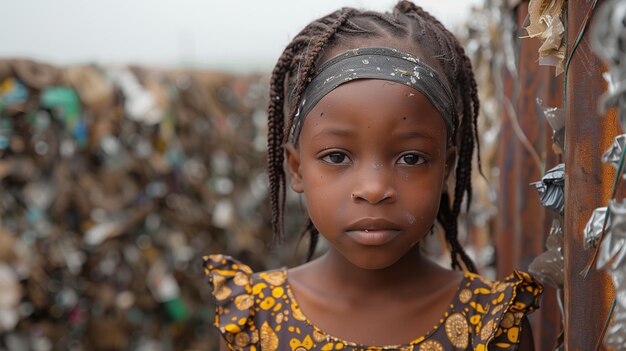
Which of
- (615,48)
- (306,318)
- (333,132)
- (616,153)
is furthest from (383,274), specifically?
(615,48)

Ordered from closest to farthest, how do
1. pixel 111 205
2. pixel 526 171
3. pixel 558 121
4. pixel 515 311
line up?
pixel 558 121, pixel 515 311, pixel 526 171, pixel 111 205

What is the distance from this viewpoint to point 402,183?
1.50 m

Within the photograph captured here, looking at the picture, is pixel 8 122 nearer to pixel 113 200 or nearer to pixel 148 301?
pixel 113 200

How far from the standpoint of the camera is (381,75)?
61.0 inches

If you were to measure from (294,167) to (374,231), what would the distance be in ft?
1.20

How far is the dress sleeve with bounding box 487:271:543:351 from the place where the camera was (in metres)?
1.63

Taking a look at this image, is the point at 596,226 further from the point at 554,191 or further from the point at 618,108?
the point at 554,191

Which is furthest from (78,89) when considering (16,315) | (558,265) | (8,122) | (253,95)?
(558,265)

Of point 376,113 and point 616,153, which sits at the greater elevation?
point 616,153

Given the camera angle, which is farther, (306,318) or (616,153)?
(306,318)

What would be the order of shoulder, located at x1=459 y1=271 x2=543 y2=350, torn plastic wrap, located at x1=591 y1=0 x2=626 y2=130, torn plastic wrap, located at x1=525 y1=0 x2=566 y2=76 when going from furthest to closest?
1. shoulder, located at x1=459 y1=271 x2=543 y2=350
2. torn plastic wrap, located at x1=525 y1=0 x2=566 y2=76
3. torn plastic wrap, located at x1=591 y1=0 x2=626 y2=130

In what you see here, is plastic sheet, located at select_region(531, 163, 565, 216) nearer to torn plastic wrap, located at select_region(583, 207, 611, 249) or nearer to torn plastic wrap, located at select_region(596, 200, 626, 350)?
torn plastic wrap, located at select_region(583, 207, 611, 249)

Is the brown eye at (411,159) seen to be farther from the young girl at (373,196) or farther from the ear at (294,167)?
the ear at (294,167)

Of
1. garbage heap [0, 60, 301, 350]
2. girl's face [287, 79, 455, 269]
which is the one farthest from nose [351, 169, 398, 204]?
Result: garbage heap [0, 60, 301, 350]
